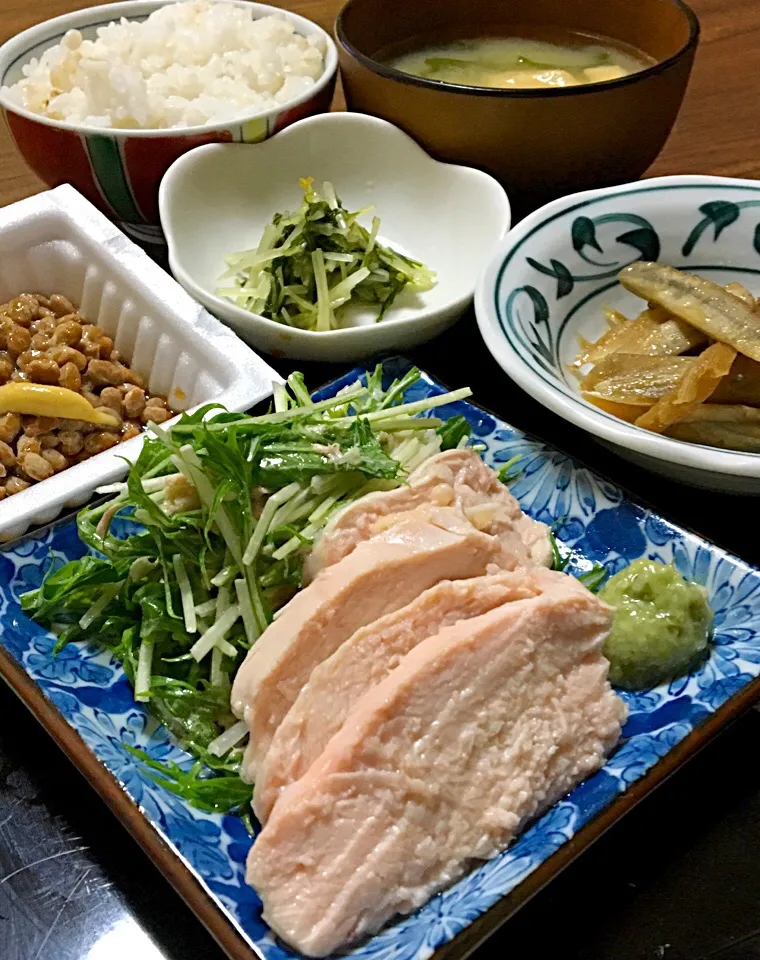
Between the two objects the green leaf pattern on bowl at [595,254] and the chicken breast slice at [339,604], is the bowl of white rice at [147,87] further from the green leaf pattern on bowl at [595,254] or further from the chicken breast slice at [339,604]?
the chicken breast slice at [339,604]

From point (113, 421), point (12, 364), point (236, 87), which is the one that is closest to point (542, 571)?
point (113, 421)

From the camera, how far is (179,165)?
212 cm

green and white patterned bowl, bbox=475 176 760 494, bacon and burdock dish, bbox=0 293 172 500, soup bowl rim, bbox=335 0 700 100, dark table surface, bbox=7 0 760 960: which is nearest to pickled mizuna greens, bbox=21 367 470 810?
dark table surface, bbox=7 0 760 960

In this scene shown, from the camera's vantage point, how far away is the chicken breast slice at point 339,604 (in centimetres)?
117

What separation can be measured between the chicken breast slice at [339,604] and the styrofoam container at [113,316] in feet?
1.66

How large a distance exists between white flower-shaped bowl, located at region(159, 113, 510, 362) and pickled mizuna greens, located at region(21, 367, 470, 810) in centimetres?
48

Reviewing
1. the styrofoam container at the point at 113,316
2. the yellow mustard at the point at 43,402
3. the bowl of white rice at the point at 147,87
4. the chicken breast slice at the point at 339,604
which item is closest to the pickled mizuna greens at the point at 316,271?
the styrofoam container at the point at 113,316

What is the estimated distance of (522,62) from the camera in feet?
7.97

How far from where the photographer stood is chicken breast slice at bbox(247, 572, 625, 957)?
1032 millimetres

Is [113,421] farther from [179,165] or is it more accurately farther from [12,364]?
[179,165]

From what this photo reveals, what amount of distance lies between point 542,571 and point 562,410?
0.31 meters

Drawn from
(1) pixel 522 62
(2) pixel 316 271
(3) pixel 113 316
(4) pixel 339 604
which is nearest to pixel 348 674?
(4) pixel 339 604

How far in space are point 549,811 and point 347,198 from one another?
5.80 ft

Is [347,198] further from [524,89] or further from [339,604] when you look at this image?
[339,604]
